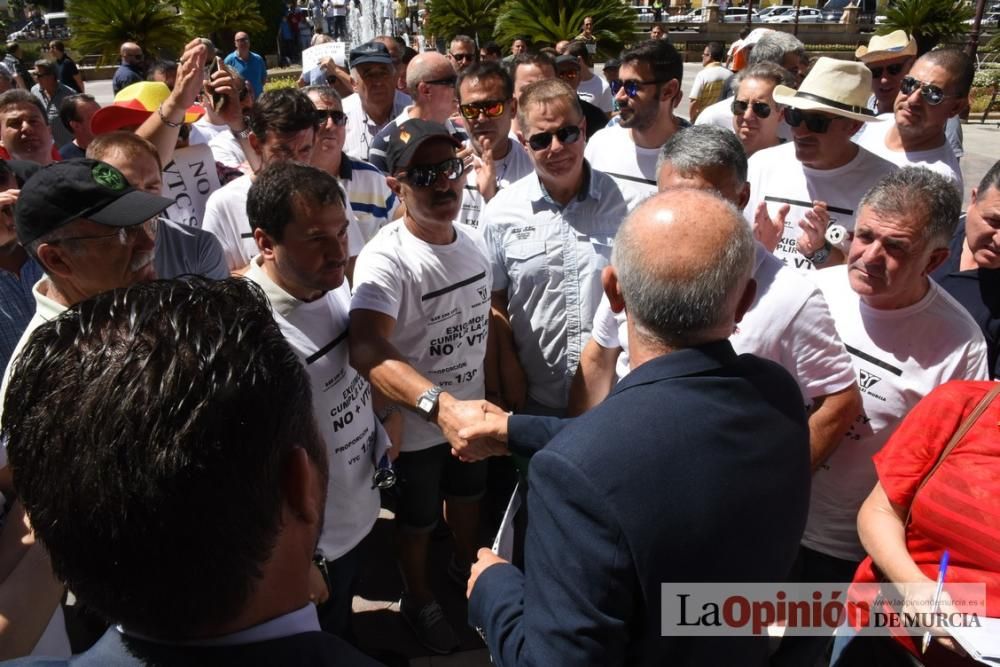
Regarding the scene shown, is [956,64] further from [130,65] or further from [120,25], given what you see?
[120,25]

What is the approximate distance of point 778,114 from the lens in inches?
182

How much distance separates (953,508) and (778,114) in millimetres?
3339

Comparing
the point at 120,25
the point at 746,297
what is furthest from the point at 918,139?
the point at 120,25

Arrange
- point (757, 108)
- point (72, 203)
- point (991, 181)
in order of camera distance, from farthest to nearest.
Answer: point (757, 108) < point (991, 181) < point (72, 203)

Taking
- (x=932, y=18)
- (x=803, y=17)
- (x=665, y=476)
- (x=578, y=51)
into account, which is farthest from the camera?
(x=803, y=17)

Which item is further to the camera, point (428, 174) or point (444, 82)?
point (444, 82)

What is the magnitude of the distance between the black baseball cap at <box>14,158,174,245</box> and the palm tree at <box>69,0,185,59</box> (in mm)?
14561

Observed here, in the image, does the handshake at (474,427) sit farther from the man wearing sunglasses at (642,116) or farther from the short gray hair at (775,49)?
the short gray hair at (775,49)

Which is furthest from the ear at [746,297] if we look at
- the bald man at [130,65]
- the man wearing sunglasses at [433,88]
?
the bald man at [130,65]

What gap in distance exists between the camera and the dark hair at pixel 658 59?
14.4 ft

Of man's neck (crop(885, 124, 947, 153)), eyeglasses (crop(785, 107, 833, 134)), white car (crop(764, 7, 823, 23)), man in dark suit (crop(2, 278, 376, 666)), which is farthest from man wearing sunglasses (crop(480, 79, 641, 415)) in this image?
white car (crop(764, 7, 823, 23))

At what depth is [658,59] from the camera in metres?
4.38

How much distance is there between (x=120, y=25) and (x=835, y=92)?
49.1 ft

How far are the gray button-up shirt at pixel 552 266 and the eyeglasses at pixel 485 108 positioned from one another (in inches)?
45.0
